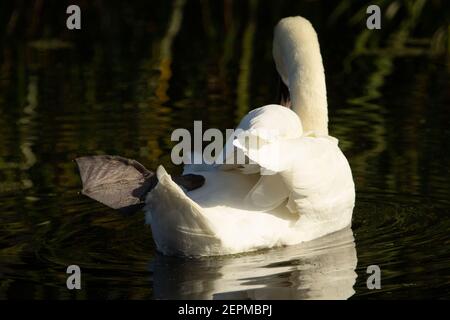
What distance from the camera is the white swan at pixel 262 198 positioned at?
615 cm

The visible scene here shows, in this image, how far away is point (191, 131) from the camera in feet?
31.8

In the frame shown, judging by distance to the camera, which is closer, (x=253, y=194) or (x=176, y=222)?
(x=176, y=222)

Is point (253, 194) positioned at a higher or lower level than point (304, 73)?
lower

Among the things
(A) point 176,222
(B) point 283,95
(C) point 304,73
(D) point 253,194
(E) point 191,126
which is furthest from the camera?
(E) point 191,126

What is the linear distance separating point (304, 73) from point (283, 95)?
383 mm

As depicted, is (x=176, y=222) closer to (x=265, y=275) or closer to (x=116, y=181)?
(x=116, y=181)

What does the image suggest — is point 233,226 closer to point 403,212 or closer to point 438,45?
point 403,212

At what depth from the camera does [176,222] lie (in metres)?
6.18

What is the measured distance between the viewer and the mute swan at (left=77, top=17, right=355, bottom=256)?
6.11 metres

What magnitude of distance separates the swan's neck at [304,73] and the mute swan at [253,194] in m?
0.39

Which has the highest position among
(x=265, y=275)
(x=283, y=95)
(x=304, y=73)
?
(x=304, y=73)

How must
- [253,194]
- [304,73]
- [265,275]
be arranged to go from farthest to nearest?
[304,73]
[253,194]
[265,275]

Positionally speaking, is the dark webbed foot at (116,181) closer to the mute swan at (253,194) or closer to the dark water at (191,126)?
the mute swan at (253,194)

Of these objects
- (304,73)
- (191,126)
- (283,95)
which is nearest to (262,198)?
(304,73)
